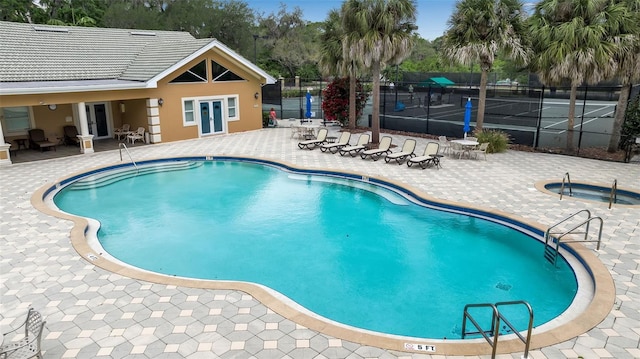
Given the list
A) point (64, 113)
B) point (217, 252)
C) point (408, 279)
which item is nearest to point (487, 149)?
point (408, 279)

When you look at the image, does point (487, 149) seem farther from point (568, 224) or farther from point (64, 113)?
point (64, 113)

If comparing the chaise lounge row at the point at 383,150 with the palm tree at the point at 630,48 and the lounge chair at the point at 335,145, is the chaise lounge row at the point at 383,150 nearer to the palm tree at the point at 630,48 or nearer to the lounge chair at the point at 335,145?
the lounge chair at the point at 335,145

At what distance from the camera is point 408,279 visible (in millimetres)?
→ 9273

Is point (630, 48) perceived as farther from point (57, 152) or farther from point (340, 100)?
point (57, 152)

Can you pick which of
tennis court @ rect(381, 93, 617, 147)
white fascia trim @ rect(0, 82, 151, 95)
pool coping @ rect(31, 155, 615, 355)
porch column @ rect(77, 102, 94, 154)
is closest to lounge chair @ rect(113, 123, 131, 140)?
porch column @ rect(77, 102, 94, 154)

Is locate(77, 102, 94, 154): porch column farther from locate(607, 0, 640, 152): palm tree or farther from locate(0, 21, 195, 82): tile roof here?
locate(607, 0, 640, 152): palm tree

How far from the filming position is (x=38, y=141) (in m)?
20.3

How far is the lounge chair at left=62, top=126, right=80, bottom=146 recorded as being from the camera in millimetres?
21562

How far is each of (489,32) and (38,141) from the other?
2052 centimetres

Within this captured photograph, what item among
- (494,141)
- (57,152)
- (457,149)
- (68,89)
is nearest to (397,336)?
(457,149)

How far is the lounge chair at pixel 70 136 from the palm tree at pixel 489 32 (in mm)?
18004

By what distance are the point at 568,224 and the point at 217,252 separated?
857 centimetres

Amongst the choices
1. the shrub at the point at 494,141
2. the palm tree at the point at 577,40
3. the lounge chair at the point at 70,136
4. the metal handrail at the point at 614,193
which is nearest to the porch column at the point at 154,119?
the lounge chair at the point at 70,136

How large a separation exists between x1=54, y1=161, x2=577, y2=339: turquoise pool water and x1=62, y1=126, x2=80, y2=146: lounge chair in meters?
6.37
